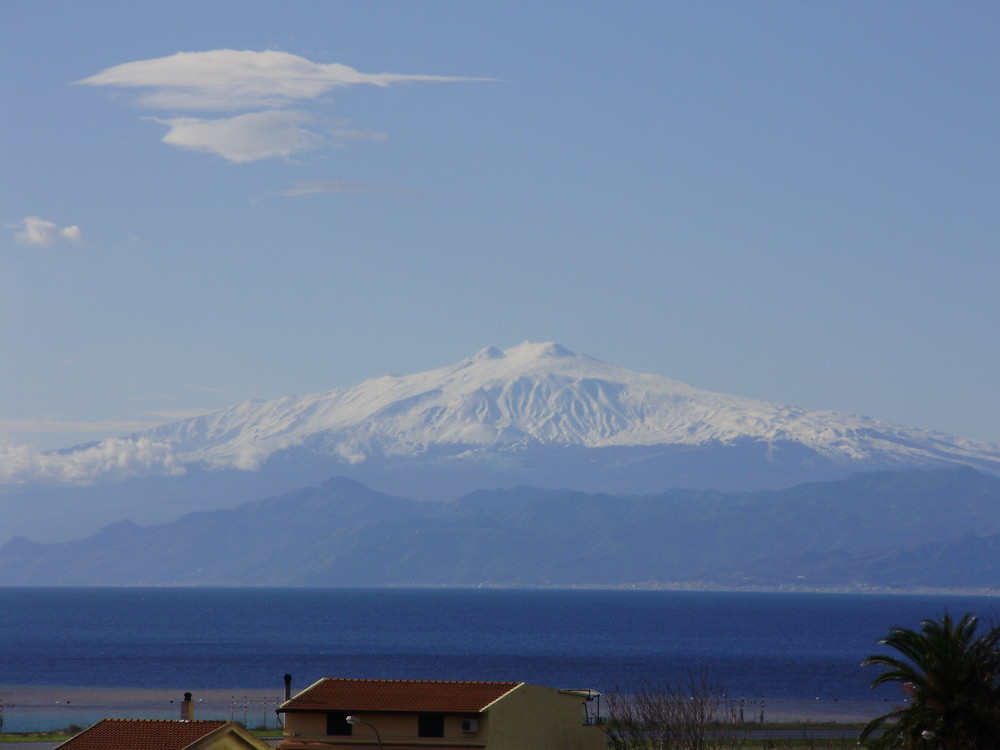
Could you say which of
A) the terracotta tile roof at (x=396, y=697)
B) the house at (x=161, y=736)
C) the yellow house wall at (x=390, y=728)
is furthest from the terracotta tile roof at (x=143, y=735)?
the yellow house wall at (x=390, y=728)

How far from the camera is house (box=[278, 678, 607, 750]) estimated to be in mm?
50219

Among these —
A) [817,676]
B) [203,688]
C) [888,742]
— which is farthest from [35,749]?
[817,676]

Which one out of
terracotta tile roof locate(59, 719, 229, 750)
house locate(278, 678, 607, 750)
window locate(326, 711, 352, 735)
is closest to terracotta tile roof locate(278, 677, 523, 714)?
house locate(278, 678, 607, 750)

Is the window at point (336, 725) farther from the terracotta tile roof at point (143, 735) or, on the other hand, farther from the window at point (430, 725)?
the terracotta tile roof at point (143, 735)

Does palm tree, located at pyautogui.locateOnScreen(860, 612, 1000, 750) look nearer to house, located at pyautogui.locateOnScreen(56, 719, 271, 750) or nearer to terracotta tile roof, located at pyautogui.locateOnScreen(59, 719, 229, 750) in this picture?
A: house, located at pyautogui.locateOnScreen(56, 719, 271, 750)

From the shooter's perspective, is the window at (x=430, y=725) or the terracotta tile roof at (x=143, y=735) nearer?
the terracotta tile roof at (x=143, y=735)

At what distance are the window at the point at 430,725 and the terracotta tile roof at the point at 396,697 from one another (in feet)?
1.01

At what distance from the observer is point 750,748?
87.2 meters

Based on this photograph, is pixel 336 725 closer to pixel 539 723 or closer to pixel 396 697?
pixel 396 697

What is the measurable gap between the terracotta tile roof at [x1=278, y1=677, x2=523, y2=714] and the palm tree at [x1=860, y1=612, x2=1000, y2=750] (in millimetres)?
13653

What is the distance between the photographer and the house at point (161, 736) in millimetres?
45625

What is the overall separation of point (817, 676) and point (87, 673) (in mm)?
80909

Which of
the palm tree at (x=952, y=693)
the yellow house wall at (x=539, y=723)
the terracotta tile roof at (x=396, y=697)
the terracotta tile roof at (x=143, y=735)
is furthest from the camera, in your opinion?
the palm tree at (x=952, y=693)

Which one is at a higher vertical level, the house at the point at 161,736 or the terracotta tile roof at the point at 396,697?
the terracotta tile roof at the point at 396,697
